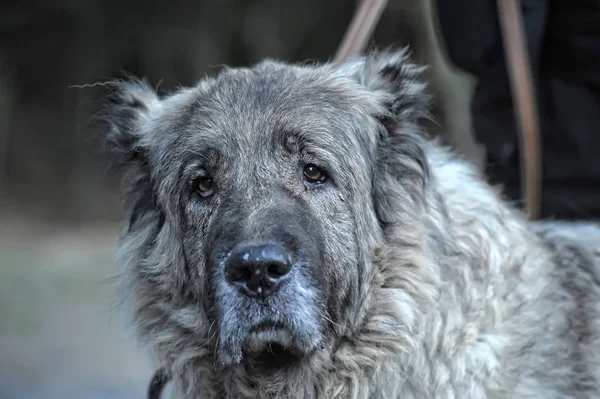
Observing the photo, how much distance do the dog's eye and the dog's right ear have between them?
0.88m

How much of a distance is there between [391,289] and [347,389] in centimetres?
47

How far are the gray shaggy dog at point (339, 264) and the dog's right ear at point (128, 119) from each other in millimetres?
137

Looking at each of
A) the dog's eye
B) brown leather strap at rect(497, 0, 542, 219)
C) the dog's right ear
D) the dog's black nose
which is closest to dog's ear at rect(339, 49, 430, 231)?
the dog's eye

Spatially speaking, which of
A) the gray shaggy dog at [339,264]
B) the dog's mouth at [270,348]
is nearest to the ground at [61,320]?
the gray shaggy dog at [339,264]

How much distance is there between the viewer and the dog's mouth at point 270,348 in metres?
3.45

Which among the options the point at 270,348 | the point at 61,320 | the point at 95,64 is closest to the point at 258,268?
the point at 270,348

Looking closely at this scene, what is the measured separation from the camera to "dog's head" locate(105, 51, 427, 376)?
3.44m

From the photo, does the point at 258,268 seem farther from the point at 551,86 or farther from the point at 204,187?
the point at 551,86

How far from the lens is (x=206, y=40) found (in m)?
14.6

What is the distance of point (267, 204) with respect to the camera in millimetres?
3543

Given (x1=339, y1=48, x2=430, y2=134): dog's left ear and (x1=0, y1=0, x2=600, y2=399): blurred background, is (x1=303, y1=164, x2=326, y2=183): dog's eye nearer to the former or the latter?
(x1=339, y1=48, x2=430, y2=134): dog's left ear

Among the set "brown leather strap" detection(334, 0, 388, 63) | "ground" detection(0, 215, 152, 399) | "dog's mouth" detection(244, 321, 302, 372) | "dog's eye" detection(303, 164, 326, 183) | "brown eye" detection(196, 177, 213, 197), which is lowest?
"ground" detection(0, 215, 152, 399)

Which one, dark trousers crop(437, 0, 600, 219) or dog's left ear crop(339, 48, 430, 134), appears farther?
dark trousers crop(437, 0, 600, 219)

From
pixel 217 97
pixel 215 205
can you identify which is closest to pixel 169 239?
pixel 215 205
